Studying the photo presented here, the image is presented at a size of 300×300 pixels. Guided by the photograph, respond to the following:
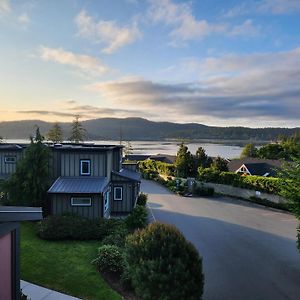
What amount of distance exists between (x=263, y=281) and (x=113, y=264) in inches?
244

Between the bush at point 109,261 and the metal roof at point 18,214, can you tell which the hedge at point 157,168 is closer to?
the bush at point 109,261

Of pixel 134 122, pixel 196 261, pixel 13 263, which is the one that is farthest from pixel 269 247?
pixel 134 122

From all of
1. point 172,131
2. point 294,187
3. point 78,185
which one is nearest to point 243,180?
point 78,185

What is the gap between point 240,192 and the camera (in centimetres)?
3569

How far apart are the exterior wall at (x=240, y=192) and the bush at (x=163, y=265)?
22.7 metres

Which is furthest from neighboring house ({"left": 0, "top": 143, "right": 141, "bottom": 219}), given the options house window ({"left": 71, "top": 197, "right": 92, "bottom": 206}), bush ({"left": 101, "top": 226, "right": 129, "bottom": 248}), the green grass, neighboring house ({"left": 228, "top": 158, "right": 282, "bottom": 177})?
neighboring house ({"left": 228, "top": 158, "right": 282, "bottom": 177})

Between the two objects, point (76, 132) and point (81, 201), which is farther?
point (76, 132)

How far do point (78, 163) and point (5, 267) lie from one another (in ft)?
44.5

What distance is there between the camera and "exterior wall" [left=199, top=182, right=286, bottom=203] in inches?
1236

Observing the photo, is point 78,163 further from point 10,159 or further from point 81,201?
point 10,159

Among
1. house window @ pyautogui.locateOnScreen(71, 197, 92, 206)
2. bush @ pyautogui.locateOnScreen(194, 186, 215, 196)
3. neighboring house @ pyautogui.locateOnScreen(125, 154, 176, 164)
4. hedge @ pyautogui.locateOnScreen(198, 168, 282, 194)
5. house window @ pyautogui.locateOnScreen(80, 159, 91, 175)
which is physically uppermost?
house window @ pyautogui.locateOnScreen(80, 159, 91, 175)

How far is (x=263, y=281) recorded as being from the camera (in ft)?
45.0

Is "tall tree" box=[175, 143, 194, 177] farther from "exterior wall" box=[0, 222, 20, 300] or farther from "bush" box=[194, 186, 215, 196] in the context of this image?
"exterior wall" box=[0, 222, 20, 300]

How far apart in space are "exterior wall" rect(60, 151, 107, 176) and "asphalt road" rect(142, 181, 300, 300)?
676cm
